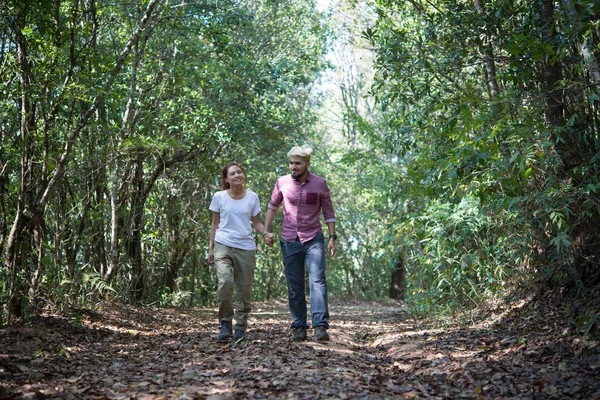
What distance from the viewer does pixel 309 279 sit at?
24.7ft

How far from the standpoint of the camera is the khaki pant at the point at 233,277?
24.7ft

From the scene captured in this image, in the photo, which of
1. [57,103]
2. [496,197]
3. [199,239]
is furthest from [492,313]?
[199,239]

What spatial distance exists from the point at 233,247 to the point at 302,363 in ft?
6.77

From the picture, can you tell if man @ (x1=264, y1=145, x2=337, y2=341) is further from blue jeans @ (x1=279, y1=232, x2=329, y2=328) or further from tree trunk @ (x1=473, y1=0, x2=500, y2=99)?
tree trunk @ (x1=473, y1=0, x2=500, y2=99)

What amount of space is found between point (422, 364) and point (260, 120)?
405 inches

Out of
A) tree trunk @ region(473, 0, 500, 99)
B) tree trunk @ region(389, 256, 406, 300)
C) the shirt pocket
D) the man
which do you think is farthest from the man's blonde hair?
tree trunk @ region(389, 256, 406, 300)

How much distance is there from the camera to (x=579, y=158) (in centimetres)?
735

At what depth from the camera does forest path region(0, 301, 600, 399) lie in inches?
190

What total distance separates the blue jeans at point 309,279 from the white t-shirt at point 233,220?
1.60 feet

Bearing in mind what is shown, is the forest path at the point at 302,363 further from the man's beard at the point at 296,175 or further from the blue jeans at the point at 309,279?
the man's beard at the point at 296,175

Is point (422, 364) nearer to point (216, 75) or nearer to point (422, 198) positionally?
point (422, 198)

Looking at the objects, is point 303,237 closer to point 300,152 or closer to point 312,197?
point 312,197

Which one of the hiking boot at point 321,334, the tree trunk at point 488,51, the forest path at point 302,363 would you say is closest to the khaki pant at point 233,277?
the forest path at point 302,363

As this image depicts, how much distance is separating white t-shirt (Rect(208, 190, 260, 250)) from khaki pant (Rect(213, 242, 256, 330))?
82 mm
